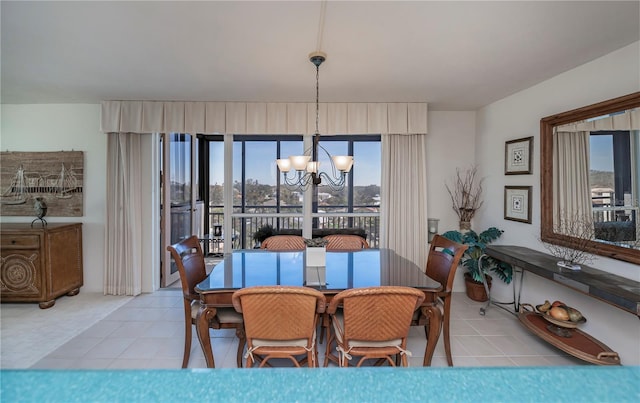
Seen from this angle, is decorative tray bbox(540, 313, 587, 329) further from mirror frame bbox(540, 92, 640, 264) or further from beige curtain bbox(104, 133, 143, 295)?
beige curtain bbox(104, 133, 143, 295)

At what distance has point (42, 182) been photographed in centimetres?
363

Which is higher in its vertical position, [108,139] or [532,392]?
[108,139]

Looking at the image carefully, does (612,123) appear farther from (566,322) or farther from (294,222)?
(294,222)

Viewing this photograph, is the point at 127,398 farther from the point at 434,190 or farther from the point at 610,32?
the point at 434,190

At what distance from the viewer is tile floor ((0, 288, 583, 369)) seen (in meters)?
2.24

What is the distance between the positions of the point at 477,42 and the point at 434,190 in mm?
2106

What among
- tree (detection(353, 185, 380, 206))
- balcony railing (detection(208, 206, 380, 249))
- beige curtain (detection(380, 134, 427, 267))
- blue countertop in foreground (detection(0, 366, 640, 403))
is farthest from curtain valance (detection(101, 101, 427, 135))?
blue countertop in foreground (detection(0, 366, 640, 403))

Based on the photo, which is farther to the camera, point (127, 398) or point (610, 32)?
point (610, 32)

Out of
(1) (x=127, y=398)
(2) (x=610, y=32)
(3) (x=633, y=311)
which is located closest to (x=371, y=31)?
(2) (x=610, y=32)

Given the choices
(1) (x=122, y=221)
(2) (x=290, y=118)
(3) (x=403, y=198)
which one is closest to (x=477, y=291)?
(3) (x=403, y=198)

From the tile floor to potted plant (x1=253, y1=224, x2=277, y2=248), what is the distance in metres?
1.29

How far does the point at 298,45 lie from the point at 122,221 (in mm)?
3176

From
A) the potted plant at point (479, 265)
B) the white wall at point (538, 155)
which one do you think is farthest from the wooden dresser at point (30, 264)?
the white wall at point (538, 155)

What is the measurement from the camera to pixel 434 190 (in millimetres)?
3852
